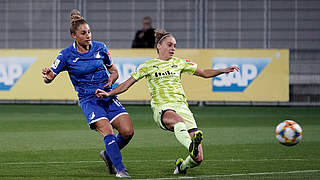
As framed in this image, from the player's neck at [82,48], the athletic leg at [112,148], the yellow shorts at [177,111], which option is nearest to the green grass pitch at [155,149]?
the athletic leg at [112,148]

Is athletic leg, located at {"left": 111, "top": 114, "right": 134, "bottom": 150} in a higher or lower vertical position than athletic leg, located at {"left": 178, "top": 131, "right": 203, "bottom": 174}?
higher

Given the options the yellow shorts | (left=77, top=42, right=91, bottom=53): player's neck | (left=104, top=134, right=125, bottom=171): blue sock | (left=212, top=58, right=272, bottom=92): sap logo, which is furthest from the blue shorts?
(left=212, top=58, right=272, bottom=92): sap logo

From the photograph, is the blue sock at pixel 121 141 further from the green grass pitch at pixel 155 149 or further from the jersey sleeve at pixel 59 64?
the jersey sleeve at pixel 59 64

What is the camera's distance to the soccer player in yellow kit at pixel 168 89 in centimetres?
764

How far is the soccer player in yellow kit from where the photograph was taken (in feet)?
25.1

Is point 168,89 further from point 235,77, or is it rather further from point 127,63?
point 127,63

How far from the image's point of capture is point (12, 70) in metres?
19.4

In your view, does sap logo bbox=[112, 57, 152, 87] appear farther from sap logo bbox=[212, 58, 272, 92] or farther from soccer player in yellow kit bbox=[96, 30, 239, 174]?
soccer player in yellow kit bbox=[96, 30, 239, 174]

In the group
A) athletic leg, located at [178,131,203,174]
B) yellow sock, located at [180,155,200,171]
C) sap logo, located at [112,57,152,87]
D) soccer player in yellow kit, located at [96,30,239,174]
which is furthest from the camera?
sap logo, located at [112,57,152,87]

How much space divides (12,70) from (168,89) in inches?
485

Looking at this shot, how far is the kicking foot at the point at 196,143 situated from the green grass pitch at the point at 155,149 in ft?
1.33

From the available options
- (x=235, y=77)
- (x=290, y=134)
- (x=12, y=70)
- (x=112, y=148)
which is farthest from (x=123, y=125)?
(x=12, y=70)

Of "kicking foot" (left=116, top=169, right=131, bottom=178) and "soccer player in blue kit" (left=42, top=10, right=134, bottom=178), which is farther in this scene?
"soccer player in blue kit" (left=42, top=10, right=134, bottom=178)

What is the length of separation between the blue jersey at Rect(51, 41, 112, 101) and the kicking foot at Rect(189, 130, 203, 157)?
1356 mm
